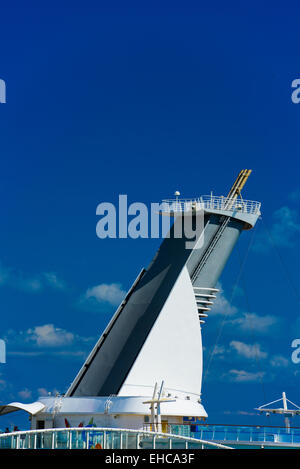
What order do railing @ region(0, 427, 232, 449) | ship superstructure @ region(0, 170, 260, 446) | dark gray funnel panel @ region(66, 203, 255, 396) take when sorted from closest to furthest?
railing @ region(0, 427, 232, 449)
ship superstructure @ region(0, 170, 260, 446)
dark gray funnel panel @ region(66, 203, 255, 396)

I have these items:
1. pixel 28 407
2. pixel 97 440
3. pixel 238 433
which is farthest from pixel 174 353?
pixel 97 440

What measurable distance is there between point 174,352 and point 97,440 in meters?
13.4

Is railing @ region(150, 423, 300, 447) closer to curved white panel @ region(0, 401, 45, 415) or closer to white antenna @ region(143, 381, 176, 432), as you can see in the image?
white antenna @ region(143, 381, 176, 432)

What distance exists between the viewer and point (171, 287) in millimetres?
37625

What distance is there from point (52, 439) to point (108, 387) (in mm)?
13728

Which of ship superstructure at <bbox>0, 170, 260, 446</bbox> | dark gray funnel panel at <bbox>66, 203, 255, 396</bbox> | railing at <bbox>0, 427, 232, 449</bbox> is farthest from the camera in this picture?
dark gray funnel panel at <bbox>66, 203, 255, 396</bbox>

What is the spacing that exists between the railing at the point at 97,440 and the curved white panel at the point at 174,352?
37.2 feet

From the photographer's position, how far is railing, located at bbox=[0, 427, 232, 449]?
22906 mm

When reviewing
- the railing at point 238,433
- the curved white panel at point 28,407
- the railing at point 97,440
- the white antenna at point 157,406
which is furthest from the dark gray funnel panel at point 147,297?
the railing at point 97,440

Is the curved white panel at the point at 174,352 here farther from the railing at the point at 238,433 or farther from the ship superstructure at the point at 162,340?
the railing at the point at 238,433

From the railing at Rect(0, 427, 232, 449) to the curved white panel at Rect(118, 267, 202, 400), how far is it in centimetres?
1133

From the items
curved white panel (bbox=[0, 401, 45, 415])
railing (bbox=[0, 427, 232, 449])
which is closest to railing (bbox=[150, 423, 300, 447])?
curved white panel (bbox=[0, 401, 45, 415])
